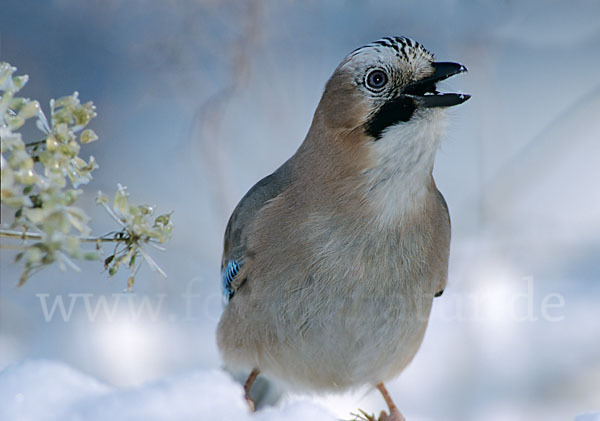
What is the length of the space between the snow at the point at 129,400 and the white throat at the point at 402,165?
390mm

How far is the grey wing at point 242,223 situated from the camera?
1.36 metres

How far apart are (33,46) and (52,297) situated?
710 mm

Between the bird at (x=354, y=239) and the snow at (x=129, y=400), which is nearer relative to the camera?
the snow at (x=129, y=400)

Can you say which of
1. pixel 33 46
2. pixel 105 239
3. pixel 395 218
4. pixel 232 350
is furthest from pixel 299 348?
pixel 33 46

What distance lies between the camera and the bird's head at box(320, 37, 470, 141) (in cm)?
110

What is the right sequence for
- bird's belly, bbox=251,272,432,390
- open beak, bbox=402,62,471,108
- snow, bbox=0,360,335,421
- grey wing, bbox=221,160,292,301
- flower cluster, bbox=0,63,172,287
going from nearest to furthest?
flower cluster, bbox=0,63,172,287 → snow, bbox=0,360,335,421 → open beak, bbox=402,62,471,108 → bird's belly, bbox=251,272,432,390 → grey wing, bbox=221,160,292,301

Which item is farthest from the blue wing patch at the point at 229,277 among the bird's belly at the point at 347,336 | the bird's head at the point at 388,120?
the bird's head at the point at 388,120

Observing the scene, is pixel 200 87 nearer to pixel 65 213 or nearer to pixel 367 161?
pixel 367 161

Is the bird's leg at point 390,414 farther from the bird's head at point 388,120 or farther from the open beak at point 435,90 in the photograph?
the open beak at point 435,90

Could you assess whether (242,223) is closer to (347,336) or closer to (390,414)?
(347,336)

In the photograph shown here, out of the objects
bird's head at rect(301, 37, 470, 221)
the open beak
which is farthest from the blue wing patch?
the open beak

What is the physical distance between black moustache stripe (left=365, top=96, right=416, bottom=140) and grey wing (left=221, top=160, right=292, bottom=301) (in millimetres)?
273

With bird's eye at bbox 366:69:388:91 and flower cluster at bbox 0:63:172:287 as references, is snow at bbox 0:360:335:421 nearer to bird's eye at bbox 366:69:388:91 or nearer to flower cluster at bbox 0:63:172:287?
flower cluster at bbox 0:63:172:287

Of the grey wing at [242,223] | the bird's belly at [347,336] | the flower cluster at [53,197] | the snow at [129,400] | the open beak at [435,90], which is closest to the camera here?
the flower cluster at [53,197]
